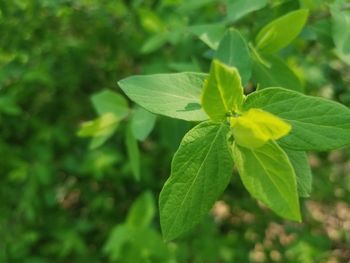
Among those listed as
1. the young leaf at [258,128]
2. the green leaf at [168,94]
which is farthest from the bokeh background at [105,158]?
the young leaf at [258,128]

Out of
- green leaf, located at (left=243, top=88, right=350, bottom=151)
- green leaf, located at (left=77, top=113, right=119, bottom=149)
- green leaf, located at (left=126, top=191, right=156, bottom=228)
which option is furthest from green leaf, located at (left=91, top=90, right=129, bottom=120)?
green leaf, located at (left=243, top=88, right=350, bottom=151)

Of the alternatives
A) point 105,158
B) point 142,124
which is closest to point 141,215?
point 105,158

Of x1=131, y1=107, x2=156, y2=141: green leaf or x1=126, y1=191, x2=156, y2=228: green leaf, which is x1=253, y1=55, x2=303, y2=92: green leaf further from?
x1=126, y1=191, x2=156, y2=228: green leaf

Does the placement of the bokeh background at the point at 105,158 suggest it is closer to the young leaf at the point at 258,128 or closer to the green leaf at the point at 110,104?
the green leaf at the point at 110,104

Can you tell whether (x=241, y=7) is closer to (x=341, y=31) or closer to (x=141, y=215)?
(x=341, y=31)

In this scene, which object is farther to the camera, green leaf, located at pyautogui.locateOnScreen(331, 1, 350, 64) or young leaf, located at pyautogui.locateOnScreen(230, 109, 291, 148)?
green leaf, located at pyautogui.locateOnScreen(331, 1, 350, 64)

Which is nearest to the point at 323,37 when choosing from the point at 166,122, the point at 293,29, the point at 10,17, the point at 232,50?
the point at 293,29
